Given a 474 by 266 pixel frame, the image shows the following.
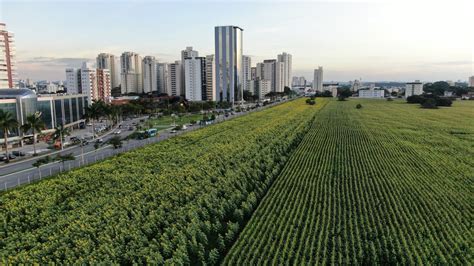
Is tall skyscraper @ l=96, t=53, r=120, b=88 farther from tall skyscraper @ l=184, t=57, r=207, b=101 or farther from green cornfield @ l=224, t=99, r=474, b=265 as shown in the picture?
green cornfield @ l=224, t=99, r=474, b=265

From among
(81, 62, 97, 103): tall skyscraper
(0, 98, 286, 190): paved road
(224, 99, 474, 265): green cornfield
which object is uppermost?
(81, 62, 97, 103): tall skyscraper

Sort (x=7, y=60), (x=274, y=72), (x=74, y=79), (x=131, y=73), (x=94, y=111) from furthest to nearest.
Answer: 1. (x=274, y=72)
2. (x=131, y=73)
3. (x=74, y=79)
4. (x=7, y=60)
5. (x=94, y=111)

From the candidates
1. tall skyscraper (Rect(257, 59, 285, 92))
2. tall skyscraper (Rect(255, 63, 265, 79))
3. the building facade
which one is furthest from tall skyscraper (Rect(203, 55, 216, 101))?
tall skyscraper (Rect(255, 63, 265, 79))

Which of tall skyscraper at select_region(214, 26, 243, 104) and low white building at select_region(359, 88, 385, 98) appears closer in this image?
tall skyscraper at select_region(214, 26, 243, 104)

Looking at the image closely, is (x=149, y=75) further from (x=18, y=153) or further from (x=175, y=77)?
(x=18, y=153)

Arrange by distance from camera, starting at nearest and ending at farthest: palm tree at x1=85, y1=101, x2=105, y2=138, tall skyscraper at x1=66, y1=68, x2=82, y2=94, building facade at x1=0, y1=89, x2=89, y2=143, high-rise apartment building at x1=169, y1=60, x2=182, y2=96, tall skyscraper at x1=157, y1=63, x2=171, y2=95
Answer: building facade at x1=0, y1=89, x2=89, y2=143 → palm tree at x1=85, y1=101, x2=105, y2=138 → tall skyscraper at x1=66, y1=68, x2=82, y2=94 → high-rise apartment building at x1=169, y1=60, x2=182, y2=96 → tall skyscraper at x1=157, y1=63, x2=171, y2=95

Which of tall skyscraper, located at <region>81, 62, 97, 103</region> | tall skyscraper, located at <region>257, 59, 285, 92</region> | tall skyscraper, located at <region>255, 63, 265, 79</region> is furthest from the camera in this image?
tall skyscraper, located at <region>255, 63, 265, 79</region>

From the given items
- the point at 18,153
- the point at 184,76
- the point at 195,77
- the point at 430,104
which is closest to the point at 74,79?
the point at 195,77

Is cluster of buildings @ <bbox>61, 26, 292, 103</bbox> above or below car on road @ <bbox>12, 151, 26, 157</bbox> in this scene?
above
